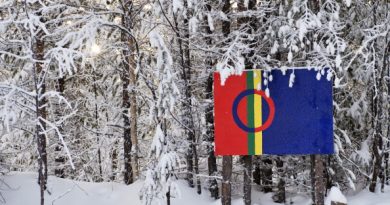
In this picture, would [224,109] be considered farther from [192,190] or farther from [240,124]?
[192,190]

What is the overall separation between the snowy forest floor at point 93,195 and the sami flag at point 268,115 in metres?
2.44

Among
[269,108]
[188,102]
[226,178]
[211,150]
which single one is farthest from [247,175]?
[188,102]

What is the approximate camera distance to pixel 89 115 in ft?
55.7

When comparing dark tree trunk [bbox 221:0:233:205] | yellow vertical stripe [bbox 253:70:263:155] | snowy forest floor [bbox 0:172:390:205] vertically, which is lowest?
snowy forest floor [bbox 0:172:390:205]

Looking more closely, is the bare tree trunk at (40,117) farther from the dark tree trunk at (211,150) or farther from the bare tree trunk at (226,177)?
the dark tree trunk at (211,150)

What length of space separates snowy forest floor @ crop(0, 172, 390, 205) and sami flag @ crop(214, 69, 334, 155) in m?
2.44

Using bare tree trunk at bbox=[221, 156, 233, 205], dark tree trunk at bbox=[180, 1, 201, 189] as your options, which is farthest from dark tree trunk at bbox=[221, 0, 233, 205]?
dark tree trunk at bbox=[180, 1, 201, 189]

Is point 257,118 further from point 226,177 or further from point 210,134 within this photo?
point 210,134

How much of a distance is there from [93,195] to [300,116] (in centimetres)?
526

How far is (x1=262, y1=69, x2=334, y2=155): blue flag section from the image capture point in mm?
8367

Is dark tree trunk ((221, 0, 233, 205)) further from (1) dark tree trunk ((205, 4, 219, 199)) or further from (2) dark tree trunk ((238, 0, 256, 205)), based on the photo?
(1) dark tree trunk ((205, 4, 219, 199))

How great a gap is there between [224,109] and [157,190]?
2211mm

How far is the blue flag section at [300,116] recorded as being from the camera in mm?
8367

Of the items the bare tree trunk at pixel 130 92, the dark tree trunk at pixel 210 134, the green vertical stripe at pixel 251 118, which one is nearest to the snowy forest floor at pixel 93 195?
the dark tree trunk at pixel 210 134
